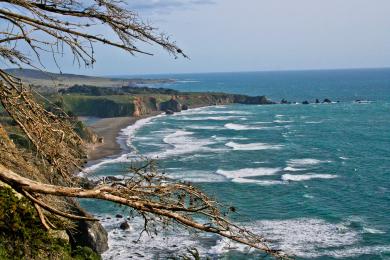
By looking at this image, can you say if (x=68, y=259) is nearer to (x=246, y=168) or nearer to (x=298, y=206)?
(x=298, y=206)

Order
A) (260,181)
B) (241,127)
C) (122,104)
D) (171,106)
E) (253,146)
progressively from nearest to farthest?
1. (260,181)
2. (253,146)
3. (241,127)
4. (122,104)
5. (171,106)

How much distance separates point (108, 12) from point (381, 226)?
28076 mm

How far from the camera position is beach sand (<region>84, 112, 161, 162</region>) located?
201 feet

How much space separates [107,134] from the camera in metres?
79.7

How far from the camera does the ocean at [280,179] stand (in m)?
27.4

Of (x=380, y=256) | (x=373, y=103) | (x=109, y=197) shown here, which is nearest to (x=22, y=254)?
(x=109, y=197)

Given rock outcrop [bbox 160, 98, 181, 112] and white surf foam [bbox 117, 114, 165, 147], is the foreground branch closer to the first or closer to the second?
white surf foam [bbox 117, 114, 165, 147]

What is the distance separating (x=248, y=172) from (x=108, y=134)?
38663 millimetres

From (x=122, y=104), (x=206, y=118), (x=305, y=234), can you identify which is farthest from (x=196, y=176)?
(x=122, y=104)

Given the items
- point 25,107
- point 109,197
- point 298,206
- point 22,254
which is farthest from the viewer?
point 298,206

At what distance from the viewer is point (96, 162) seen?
54938mm

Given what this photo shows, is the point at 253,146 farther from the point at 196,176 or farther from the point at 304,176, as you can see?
the point at 196,176

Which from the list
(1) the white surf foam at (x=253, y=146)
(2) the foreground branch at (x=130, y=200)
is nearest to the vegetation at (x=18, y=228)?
(2) the foreground branch at (x=130, y=200)

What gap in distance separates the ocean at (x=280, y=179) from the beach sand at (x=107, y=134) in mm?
1691
